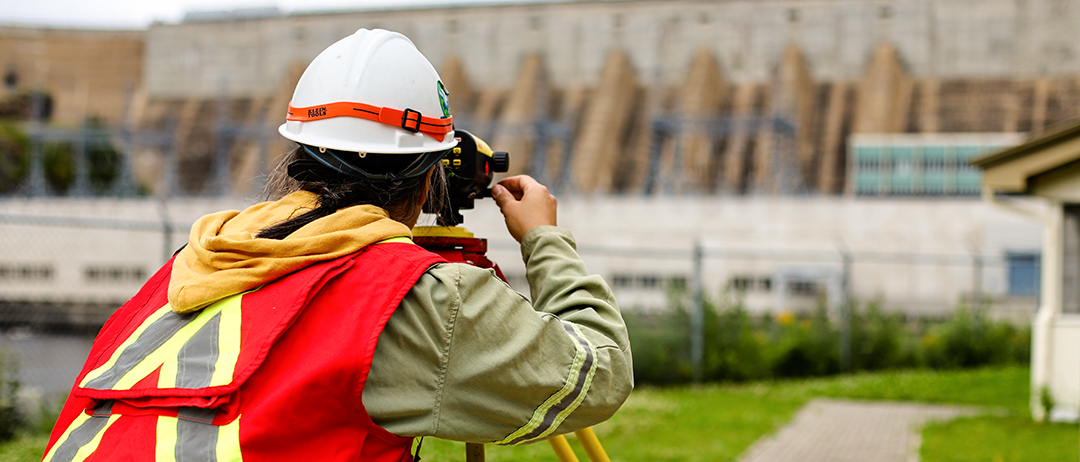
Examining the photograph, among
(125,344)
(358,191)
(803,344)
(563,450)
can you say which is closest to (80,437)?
(125,344)

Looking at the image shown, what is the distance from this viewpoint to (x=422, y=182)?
1.52 metres

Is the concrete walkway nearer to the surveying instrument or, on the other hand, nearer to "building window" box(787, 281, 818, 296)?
the surveying instrument

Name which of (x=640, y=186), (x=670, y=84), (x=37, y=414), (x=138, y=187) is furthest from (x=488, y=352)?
(x=138, y=187)

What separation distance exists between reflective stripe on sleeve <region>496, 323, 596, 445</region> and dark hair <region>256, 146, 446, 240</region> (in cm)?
35

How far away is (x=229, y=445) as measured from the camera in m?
1.19

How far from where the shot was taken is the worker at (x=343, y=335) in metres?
1.21

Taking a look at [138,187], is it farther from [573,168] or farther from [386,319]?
[386,319]

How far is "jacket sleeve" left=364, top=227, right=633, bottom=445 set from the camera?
1263 mm

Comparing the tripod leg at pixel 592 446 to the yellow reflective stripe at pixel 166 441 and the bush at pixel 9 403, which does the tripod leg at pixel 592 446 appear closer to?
the yellow reflective stripe at pixel 166 441

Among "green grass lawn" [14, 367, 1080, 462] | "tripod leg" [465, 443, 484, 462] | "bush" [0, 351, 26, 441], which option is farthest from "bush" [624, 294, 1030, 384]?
"tripod leg" [465, 443, 484, 462]

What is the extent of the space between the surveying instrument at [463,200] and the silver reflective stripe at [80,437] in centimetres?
64

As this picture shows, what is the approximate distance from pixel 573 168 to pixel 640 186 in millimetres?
3763

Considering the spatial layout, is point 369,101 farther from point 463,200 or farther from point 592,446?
point 592,446

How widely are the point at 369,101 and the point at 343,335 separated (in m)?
0.42
